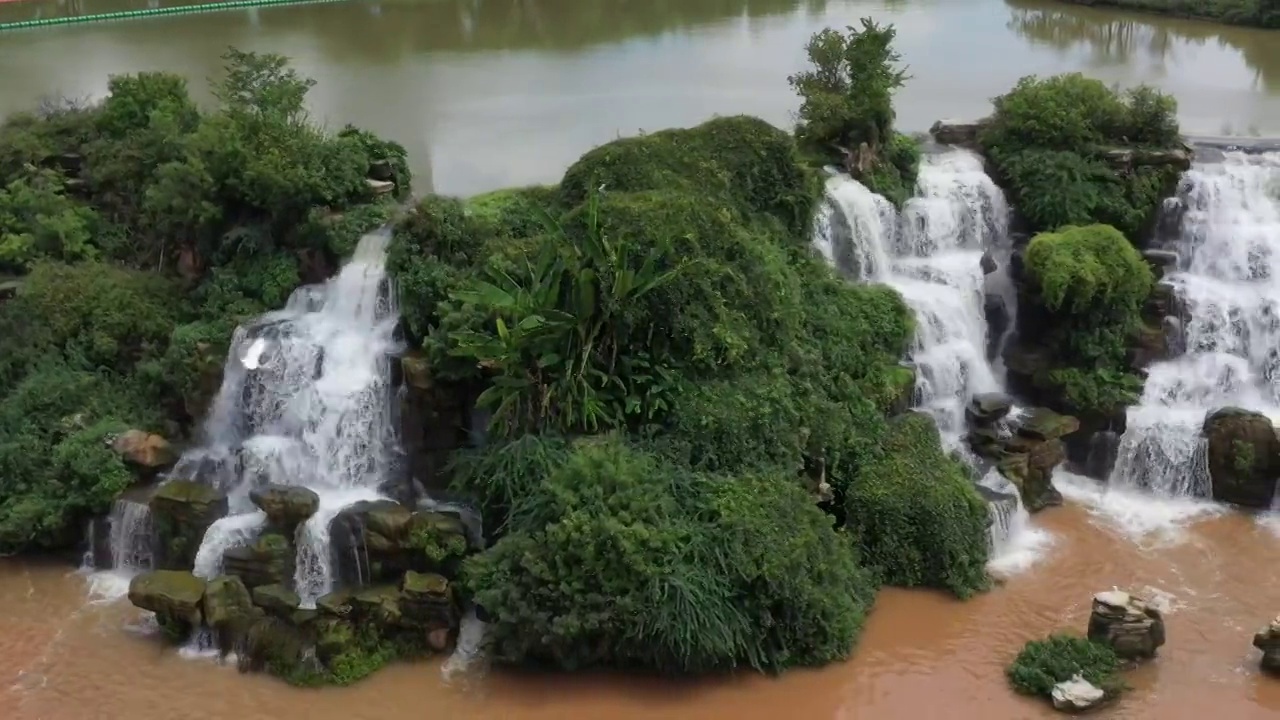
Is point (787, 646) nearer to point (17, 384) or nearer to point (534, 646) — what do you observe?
point (534, 646)

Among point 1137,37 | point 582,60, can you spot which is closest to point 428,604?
point 582,60

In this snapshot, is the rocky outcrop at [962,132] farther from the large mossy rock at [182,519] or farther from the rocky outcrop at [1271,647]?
the large mossy rock at [182,519]

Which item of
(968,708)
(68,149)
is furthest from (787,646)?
(68,149)

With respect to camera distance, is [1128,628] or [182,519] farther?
[182,519]

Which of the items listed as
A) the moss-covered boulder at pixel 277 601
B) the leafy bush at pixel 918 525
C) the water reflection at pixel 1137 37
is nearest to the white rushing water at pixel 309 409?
the moss-covered boulder at pixel 277 601

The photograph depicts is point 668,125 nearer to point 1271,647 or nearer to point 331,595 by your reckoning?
point 331,595

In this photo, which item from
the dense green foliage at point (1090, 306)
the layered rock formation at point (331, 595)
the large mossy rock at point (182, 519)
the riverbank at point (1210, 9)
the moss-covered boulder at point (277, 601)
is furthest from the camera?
the riverbank at point (1210, 9)
